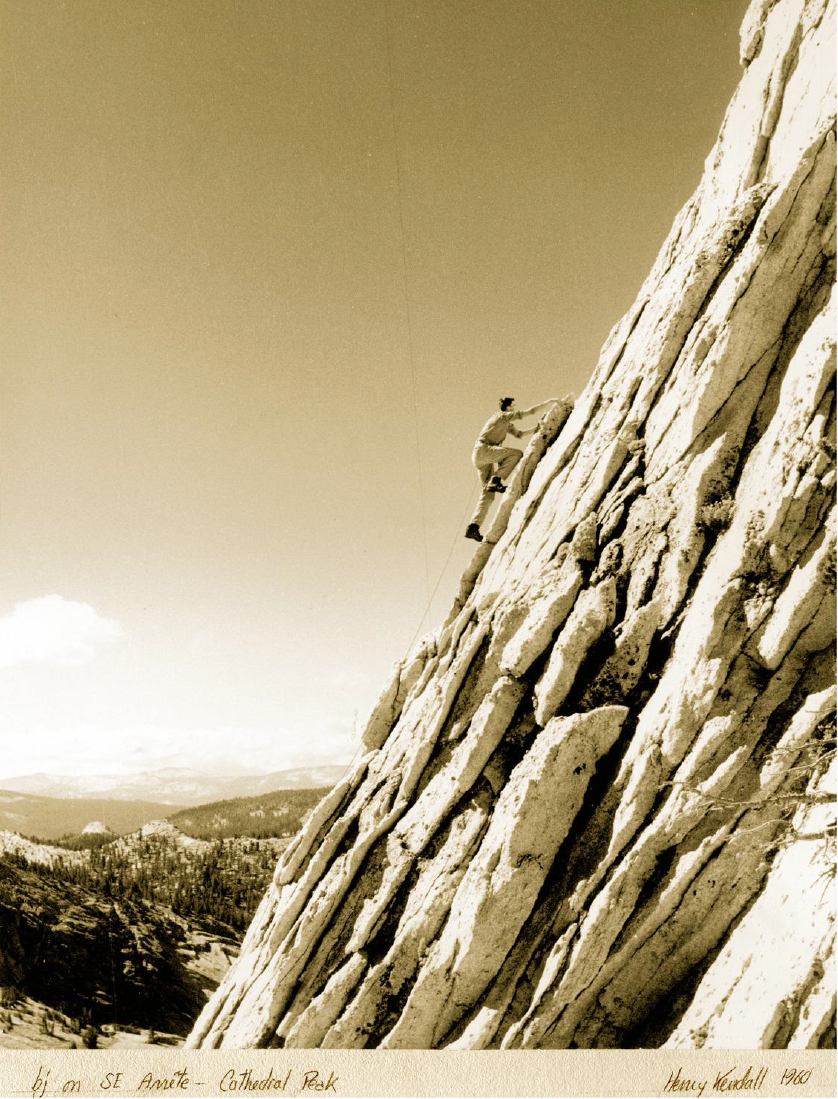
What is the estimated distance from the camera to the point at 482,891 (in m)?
9.25

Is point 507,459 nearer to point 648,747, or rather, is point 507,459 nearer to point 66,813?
point 648,747

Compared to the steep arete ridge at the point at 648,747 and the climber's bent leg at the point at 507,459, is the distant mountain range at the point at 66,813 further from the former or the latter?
the climber's bent leg at the point at 507,459

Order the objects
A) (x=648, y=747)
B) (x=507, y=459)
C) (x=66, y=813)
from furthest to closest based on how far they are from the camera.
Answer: (x=66, y=813) < (x=507, y=459) < (x=648, y=747)

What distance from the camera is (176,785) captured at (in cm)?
4959

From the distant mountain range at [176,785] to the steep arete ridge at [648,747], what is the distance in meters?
31.5

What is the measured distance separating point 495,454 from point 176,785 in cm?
4577

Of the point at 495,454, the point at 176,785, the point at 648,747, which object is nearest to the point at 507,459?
the point at 495,454

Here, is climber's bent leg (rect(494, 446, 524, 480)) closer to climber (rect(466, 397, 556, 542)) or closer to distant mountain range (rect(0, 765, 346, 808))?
climber (rect(466, 397, 556, 542))

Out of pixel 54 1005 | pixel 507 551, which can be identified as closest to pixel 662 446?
pixel 507 551

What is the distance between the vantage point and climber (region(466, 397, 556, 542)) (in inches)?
622

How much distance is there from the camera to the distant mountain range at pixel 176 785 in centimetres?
3784

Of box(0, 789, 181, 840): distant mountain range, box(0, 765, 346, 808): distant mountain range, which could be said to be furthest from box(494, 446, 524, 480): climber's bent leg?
box(0, 765, 346, 808): distant mountain range

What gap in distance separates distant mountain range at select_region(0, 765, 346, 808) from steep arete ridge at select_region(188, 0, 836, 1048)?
103 ft

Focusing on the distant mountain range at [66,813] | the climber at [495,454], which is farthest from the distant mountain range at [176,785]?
the climber at [495,454]
